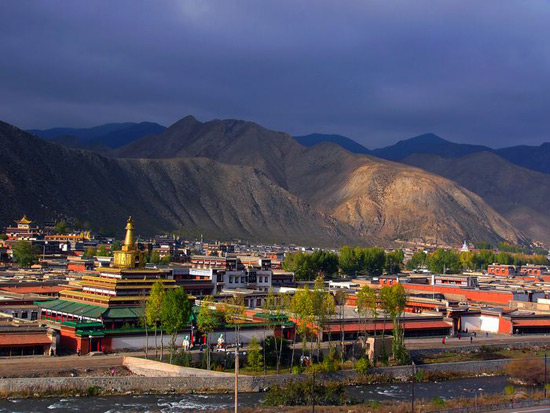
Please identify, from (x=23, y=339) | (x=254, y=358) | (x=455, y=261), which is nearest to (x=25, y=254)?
(x=23, y=339)

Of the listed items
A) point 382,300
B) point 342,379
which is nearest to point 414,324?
point 382,300

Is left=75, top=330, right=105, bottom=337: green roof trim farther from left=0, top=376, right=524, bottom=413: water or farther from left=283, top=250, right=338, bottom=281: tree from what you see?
left=283, top=250, right=338, bottom=281: tree

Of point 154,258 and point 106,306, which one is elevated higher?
point 154,258

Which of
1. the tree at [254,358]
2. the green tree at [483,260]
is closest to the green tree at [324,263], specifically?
the green tree at [483,260]

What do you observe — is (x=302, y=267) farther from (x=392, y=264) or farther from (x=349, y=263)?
(x=392, y=264)

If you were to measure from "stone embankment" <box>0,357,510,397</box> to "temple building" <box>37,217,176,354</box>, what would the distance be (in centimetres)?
411

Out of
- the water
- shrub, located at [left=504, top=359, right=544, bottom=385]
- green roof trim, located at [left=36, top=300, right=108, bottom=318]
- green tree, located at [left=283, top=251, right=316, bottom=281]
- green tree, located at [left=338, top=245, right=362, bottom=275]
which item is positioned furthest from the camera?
green tree, located at [left=338, top=245, right=362, bottom=275]

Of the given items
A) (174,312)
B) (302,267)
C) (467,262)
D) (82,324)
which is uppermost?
(467,262)

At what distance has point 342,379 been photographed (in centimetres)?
5722

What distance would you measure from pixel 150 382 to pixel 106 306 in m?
13.0

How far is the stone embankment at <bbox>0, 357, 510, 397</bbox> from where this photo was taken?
4941 cm

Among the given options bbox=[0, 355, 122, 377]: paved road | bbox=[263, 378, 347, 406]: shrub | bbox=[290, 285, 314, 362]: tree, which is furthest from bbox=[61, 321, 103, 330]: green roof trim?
bbox=[263, 378, 347, 406]: shrub

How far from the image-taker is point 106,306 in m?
63.9

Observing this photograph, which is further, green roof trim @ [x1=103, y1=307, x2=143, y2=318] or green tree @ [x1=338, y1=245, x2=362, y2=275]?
green tree @ [x1=338, y1=245, x2=362, y2=275]
